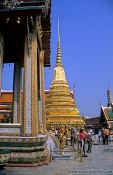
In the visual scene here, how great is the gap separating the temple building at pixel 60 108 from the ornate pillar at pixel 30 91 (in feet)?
69.0

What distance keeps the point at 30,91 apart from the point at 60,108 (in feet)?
74.9

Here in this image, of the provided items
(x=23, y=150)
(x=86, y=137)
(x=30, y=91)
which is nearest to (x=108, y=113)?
(x=86, y=137)

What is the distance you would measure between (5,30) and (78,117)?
22.4 m

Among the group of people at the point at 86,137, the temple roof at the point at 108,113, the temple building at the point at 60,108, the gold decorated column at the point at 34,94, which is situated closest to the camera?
the gold decorated column at the point at 34,94

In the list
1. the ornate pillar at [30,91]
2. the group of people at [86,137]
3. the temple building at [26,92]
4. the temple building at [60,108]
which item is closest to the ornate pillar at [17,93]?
the group of people at [86,137]

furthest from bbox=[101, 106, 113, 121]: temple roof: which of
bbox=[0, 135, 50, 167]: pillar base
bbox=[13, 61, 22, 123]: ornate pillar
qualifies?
bbox=[0, 135, 50, 167]: pillar base

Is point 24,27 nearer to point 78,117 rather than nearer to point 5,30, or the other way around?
point 5,30

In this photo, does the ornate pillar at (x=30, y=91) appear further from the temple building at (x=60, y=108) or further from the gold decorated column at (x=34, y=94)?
the temple building at (x=60, y=108)

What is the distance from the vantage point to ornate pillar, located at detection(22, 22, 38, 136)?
1030 cm

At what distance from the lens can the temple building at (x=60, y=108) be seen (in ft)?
107

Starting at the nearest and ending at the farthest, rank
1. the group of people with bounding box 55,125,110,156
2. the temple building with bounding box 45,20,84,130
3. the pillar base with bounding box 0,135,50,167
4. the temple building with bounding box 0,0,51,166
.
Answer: the pillar base with bounding box 0,135,50,167, the temple building with bounding box 0,0,51,166, the group of people with bounding box 55,125,110,156, the temple building with bounding box 45,20,84,130

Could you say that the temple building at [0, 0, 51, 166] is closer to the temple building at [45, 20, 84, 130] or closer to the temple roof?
the temple building at [45, 20, 84, 130]

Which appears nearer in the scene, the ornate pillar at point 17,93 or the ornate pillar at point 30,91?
the ornate pillar at point 30,91

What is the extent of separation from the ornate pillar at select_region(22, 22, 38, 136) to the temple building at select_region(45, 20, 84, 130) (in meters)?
21.0
